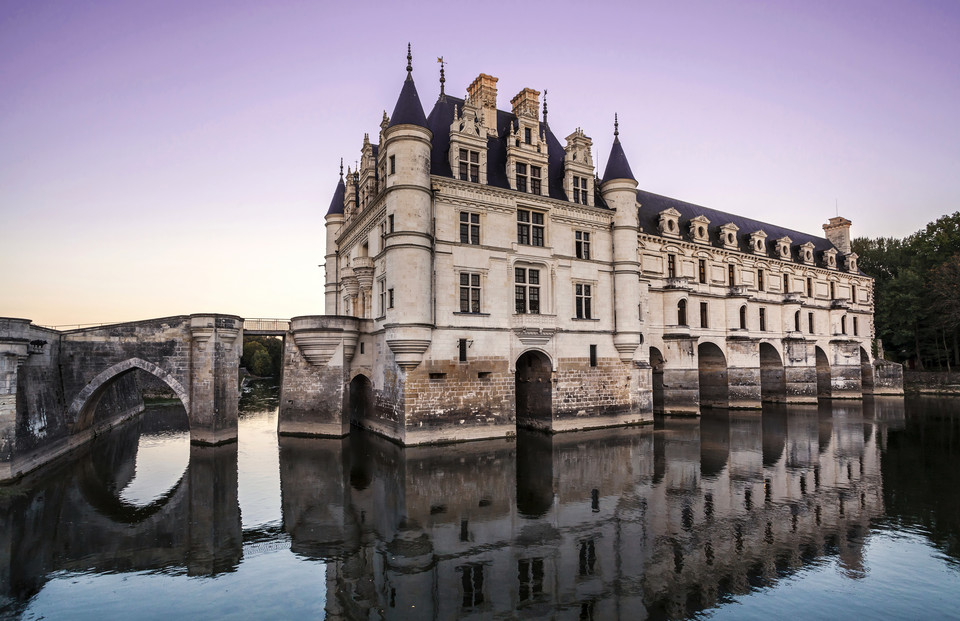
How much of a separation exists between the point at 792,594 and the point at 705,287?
31.8m

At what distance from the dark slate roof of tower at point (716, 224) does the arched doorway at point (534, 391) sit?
14416 millimetres

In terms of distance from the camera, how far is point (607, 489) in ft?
56.0

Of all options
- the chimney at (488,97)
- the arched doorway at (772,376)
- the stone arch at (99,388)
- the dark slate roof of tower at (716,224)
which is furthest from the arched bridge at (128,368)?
the arched doorway at (772,376)

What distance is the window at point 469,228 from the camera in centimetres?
→ 2606

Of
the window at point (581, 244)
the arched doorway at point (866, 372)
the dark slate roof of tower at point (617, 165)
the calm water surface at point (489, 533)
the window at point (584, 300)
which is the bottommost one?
the calm water surface at point (489, 533)

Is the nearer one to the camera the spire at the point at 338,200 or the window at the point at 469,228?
the window at the point at 469,228

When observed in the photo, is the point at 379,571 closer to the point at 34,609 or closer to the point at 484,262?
the point at 34,609

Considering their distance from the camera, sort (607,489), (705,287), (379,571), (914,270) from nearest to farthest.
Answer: (379,571)
(607,489)
(705,287)
(914,270)

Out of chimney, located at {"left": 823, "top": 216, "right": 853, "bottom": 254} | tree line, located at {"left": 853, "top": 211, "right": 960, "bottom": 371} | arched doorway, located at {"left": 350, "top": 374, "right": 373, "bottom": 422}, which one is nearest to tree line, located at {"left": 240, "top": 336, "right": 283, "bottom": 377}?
arched doorway, located at {"left": 350, "top": 374, "right": 373, "bottom": 422}

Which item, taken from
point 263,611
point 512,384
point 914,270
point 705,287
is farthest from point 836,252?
point 263,611

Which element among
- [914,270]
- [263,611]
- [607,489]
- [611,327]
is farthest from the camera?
[914,270]

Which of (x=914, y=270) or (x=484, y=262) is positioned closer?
(x=484, y=262)

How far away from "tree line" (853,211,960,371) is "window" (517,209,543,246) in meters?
47.9

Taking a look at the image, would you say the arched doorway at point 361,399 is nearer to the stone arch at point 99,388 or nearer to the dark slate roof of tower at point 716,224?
the stone arch at point 99,388
